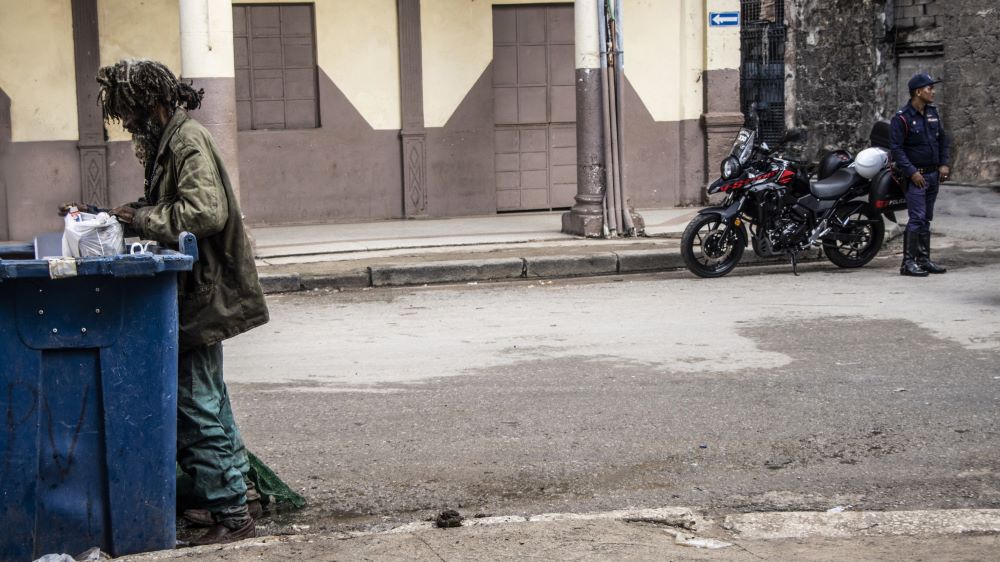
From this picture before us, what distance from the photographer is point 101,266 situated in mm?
4371

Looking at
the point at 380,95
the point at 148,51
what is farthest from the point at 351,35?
the point at 148,51

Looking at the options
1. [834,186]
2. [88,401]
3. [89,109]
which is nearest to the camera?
[88,401]

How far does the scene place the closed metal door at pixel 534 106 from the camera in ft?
53.5

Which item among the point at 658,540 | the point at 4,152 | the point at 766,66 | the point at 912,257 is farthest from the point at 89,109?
the point at 766,66

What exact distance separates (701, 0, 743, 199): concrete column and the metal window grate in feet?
25.1

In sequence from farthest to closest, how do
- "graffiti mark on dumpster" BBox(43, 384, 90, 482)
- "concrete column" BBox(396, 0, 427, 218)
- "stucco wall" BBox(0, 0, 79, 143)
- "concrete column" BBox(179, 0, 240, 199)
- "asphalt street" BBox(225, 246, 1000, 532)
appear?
"concrete column" BBox(396, 0, 427, 218)
"stucco wall" BBox(0, 0, 79, 143)
"concrete column" BBox(179, 0, 240, 199)
"asphalt street" BBox(225, 246, 1000, 532)
"graffiti mark on dumpster" BBox(43, 384, 90, 482)

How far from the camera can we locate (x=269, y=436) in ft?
21.4

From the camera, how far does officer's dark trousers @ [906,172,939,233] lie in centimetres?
1136

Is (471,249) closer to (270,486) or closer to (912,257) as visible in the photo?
(912,257)

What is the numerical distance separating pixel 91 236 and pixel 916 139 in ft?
27.9

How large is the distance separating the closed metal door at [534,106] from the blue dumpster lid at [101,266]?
12.1m

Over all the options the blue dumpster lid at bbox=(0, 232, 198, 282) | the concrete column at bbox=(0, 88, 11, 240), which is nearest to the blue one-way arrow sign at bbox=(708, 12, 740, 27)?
the concrete column at bbox=(0, 88, 11, 240)

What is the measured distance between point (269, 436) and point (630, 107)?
1096 cm

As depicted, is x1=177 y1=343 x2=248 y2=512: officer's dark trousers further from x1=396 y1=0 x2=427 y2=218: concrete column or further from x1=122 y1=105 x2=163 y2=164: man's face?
x1=396 y1=0 x2=427 y2=218: concrete column
